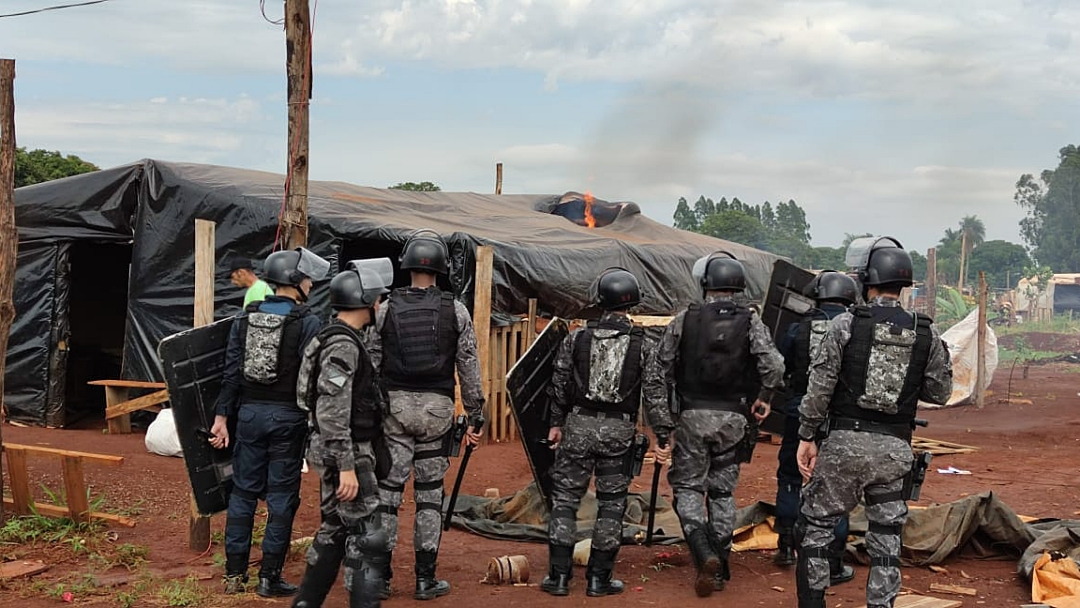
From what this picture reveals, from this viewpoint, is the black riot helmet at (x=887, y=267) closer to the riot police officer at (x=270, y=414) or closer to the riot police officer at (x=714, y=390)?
the riot police officer at (x=714, y=390)

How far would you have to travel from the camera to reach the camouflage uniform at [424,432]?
5.57 meters

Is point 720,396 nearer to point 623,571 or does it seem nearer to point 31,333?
point 623,571

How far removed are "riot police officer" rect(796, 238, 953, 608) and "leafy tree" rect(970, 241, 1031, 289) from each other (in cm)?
5856

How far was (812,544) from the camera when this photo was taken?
16.6 feet

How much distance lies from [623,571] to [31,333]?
825 cm

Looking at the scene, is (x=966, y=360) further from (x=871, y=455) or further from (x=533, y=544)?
(x=871, y=455)

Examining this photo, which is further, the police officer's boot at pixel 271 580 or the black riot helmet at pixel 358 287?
the police officer's boot at pixel 271 580

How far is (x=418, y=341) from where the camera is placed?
221 inches

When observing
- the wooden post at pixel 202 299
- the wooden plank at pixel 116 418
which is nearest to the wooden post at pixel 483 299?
the wooden post at pixel 202 299

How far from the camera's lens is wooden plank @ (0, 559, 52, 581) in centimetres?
577

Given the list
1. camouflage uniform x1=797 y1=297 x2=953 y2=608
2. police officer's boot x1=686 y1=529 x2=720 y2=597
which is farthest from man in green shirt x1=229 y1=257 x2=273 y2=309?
camouflage uniform x1=797 y1=297 x2=953 y2=608

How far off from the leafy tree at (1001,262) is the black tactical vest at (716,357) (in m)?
58.0

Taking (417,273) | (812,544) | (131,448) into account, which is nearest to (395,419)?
(417,273)

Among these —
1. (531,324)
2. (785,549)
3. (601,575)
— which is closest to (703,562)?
(601,575)
